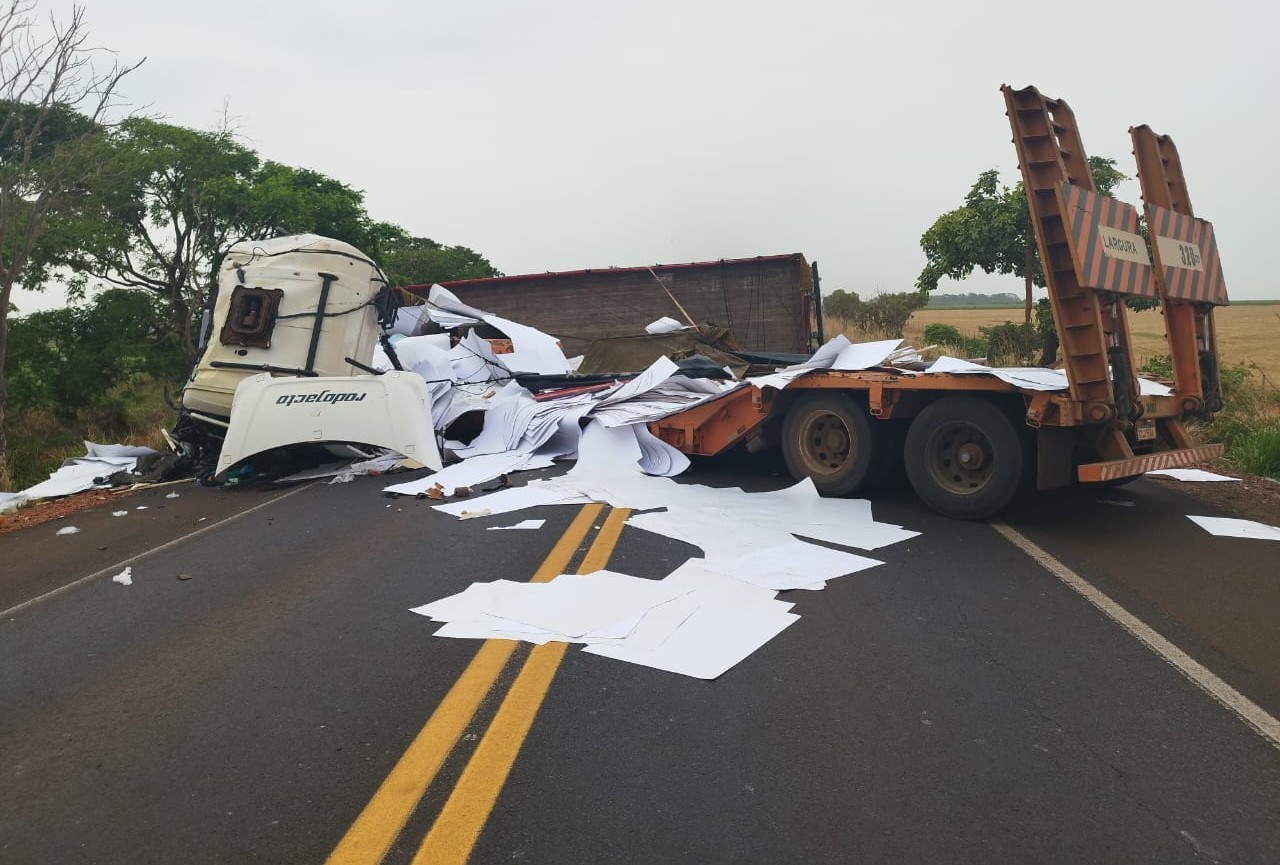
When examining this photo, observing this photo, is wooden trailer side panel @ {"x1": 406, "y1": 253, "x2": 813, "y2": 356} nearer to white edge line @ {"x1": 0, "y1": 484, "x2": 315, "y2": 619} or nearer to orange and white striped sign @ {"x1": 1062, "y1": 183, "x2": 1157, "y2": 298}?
orange and white striped sign @ {"x1": 1062, "y1": 183, "x2": 1157, "y2": 298}

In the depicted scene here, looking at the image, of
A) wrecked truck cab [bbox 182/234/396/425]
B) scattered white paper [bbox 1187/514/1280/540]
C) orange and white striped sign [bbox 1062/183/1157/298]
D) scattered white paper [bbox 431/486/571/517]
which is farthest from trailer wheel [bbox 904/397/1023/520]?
wrecked truck cab [bbox 182/234/396/425]

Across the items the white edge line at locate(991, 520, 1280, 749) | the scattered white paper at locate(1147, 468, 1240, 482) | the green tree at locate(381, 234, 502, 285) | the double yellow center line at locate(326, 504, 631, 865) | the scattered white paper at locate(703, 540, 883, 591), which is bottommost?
the double yellow center line at locate(326, 504, 631, 865)

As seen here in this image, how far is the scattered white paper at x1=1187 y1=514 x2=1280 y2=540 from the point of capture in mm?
6195

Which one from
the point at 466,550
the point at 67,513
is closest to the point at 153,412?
the point at 67,513

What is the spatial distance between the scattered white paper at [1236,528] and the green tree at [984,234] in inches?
658

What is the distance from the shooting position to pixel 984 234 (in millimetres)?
22656

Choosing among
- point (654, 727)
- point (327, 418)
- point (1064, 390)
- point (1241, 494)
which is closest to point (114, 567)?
point (327, 418)

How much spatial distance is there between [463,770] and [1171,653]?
320cm

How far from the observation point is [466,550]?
6168mm

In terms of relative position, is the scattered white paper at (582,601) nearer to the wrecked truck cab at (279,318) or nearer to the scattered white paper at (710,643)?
the scattered white paper at (710,643)

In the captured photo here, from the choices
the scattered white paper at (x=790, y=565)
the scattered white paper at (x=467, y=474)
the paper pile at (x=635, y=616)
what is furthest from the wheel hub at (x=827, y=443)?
the scattered white paper at (x=467, y=474)

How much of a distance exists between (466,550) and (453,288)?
1667cm

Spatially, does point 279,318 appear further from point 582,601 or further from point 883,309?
point 883,309

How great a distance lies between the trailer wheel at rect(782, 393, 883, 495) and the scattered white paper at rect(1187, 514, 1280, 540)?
2469mm
